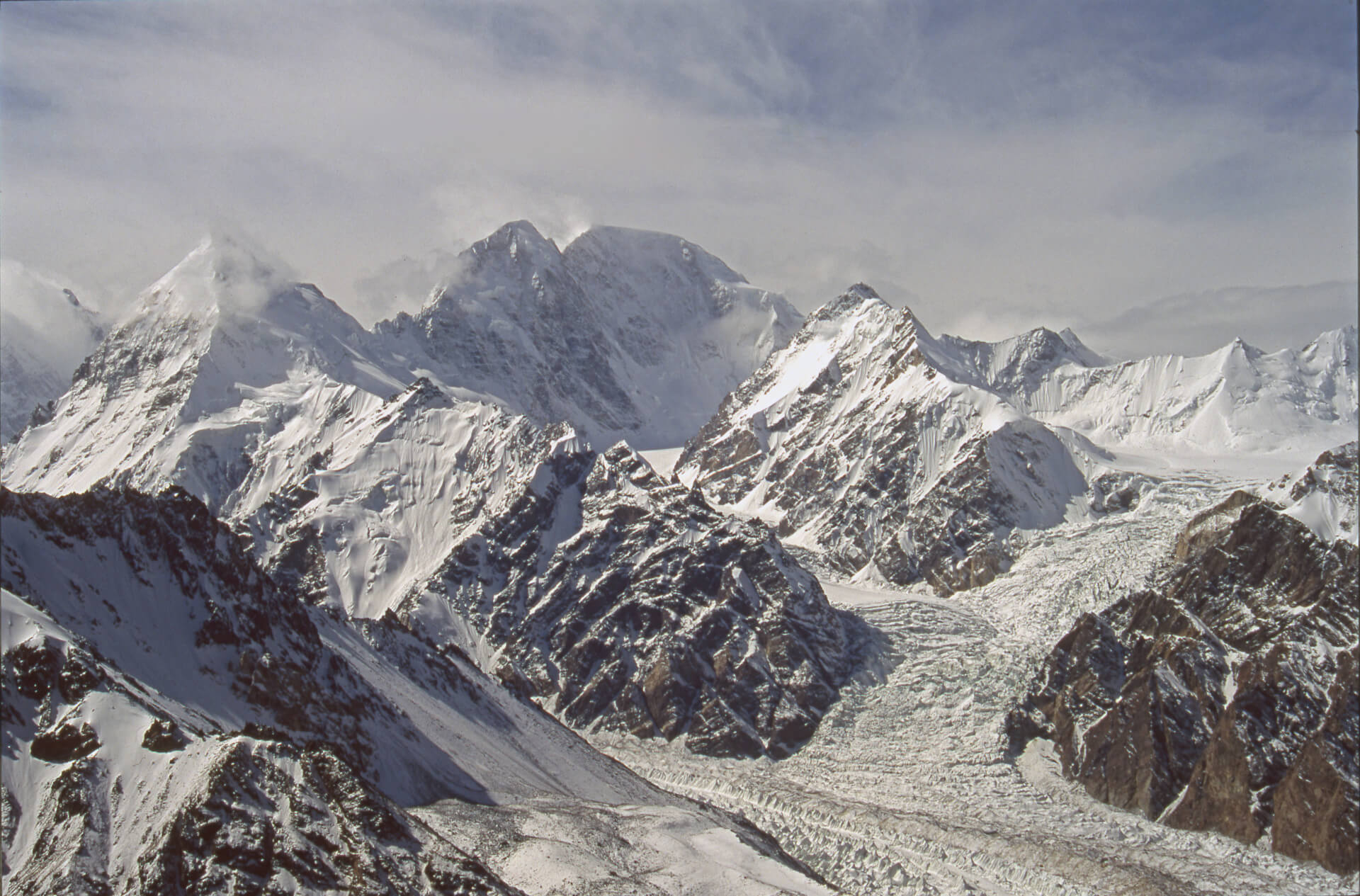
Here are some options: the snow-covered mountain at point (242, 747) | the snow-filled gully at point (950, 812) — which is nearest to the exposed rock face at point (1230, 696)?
the snow-filled gully at point (950, 812)

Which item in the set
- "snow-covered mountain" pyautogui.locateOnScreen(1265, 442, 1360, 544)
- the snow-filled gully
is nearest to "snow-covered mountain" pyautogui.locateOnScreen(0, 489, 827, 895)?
the snow-filled gully

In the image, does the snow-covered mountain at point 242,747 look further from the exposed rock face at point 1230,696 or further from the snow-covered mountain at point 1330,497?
the snow-covered mountain at point 1330,497

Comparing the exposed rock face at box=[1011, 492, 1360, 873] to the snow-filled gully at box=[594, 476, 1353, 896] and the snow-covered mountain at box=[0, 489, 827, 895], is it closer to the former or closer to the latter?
the snow-filled gully at box=[594, 476, 1353, 896]

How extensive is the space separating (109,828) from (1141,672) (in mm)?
120879

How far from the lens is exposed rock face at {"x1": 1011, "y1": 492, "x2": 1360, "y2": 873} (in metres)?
139

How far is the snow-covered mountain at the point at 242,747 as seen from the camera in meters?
87.8

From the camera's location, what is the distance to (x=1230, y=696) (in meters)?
160

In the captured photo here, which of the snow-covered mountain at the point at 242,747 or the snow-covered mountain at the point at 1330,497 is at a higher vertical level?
the snow-covered mountain at the point at 1330,497

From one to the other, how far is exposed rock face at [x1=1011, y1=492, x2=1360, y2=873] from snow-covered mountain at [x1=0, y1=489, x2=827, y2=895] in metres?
49.9

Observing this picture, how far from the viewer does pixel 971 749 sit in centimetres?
17838

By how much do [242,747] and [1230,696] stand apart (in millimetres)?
112976

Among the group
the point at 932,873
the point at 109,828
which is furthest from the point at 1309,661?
the point at 109,828

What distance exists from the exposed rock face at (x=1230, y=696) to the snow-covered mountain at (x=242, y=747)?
49.9 m

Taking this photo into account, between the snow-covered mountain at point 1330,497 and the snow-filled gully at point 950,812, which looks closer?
the snow-filled gully at point 950,812
